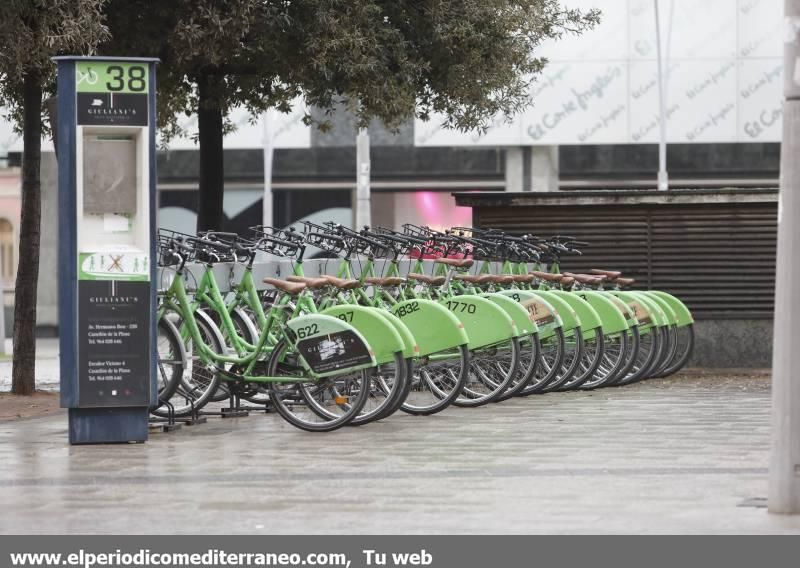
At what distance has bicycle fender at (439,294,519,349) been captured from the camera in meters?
12.7

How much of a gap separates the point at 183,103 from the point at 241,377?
8.14m

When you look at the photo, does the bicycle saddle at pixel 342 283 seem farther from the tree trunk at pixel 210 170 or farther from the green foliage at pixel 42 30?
the tree trunk at pixel 210 170

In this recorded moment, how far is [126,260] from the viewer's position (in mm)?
10727

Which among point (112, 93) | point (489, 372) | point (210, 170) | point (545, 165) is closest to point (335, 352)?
point (112, 93)

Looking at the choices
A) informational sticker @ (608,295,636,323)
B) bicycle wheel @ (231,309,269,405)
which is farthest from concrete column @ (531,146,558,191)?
bicycle wheel @ (231,309,269,405)

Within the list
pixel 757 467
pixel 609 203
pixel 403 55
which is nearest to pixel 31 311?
pixel 403 55

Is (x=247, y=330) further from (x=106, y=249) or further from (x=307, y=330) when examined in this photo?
(x=106, y=249)

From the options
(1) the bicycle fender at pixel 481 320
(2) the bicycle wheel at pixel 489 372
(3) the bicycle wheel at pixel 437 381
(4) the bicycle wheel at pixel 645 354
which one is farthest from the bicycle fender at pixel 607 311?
(3) the bicycle wheel at pixel 437 381

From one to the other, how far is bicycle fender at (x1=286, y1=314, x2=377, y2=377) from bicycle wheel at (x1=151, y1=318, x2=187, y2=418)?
0.80m

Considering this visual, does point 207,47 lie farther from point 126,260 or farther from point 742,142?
point 742,142

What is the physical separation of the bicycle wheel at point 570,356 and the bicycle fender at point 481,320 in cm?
145

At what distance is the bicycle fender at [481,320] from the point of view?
1268 centimetres

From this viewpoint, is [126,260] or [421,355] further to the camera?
[421,355]

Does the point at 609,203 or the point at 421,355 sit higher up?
the point at 609,203
